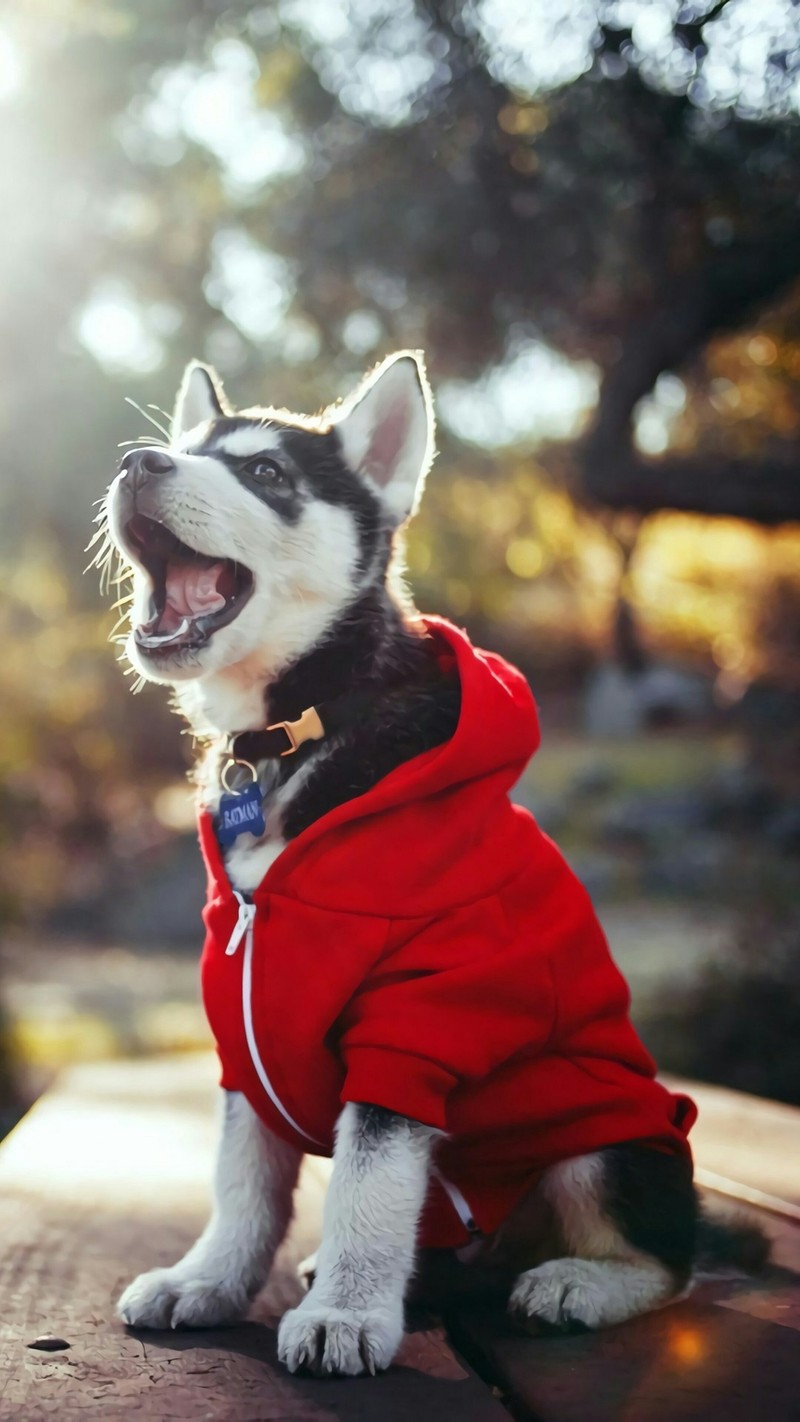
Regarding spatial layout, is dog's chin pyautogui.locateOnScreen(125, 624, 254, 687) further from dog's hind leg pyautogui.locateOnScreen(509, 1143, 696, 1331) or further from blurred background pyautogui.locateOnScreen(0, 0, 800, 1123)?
blurred background pyautogui.locateOnScreen(0, 0, 800, 1123)

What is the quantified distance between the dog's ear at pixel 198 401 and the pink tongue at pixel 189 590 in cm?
52

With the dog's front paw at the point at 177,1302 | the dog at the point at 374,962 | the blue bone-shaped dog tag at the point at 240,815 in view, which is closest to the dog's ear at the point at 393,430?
the dog at the point at 374,962

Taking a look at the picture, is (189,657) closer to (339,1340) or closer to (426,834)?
(426,834)

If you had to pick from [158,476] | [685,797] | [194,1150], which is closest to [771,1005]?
[194,1150]

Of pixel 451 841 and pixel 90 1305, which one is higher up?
pixel 451 841

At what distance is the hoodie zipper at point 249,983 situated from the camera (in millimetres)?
2158

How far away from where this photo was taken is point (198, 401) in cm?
299

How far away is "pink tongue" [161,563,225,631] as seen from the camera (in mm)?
2502

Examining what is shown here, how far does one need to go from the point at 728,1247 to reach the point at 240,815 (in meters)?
1.27

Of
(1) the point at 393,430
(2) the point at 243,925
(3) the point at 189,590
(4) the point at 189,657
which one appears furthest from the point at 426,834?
(1) the point at 393,430

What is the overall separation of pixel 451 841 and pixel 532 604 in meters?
20.1

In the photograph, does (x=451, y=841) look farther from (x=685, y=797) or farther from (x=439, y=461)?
(x=685, y=797)

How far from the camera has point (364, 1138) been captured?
2029 mm

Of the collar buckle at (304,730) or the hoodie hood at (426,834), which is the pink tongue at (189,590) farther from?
the hoodie hood at (426,834)
